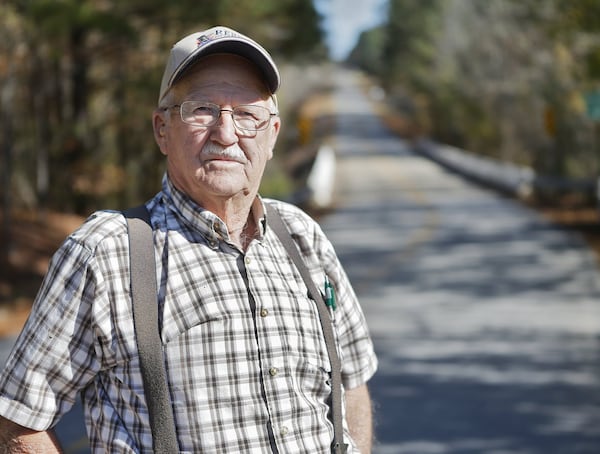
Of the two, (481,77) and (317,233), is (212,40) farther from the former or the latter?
(481,77)

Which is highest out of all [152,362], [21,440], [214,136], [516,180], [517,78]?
[517,78]

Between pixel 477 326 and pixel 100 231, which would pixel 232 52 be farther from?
pixel 477 326

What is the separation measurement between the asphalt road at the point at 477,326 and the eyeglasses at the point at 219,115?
1045 mm

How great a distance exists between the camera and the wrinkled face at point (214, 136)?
94.9 inches

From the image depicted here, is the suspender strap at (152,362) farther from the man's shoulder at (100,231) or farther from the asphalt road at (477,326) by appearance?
the asphalt road at (477,326)

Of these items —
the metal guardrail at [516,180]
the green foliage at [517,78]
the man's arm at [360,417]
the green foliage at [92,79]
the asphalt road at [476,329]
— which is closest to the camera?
the man's arm at [360,417]

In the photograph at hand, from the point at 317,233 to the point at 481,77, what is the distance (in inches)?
1517

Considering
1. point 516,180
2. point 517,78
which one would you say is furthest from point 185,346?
point 517,78

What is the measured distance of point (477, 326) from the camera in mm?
11586

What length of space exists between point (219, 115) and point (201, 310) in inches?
20.1

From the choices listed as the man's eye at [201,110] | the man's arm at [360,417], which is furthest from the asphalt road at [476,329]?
the man's eye at [201,110]

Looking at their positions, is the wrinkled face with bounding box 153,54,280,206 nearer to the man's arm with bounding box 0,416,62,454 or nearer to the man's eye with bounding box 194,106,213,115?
the man's eye with bounding box 194,106,213,115

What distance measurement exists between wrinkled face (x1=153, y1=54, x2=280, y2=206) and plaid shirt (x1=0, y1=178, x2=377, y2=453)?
7 centimetres

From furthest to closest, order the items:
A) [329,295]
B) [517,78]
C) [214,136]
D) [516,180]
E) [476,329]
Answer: [517,78] < [516,180] < [476,329] < [329,295] < [214,136]
